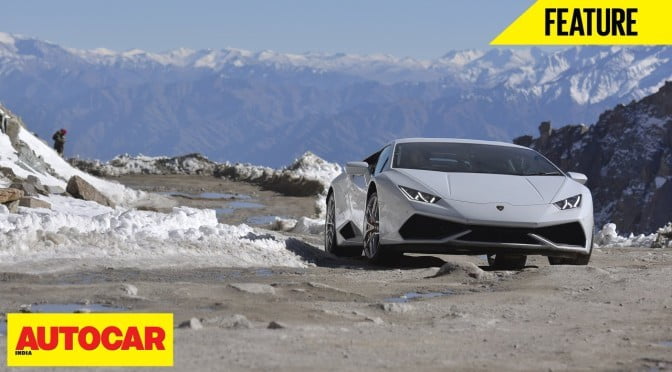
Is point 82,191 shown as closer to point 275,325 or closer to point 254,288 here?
point 254,288

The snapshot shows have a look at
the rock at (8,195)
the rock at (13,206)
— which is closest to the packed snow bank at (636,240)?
the rock at (13,206)

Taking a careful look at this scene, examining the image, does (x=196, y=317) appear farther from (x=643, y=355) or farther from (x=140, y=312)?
(x=643, y=355)

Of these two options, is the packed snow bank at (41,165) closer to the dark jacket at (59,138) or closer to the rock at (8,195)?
the dark jacket at (59,138)

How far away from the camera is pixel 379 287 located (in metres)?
8.95

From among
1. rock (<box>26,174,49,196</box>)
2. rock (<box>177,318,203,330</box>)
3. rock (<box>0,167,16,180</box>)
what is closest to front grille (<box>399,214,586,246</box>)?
rock (<box>177,318,203,330</box>)

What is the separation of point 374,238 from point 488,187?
1370 millimetres

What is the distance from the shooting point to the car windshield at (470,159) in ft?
35.4

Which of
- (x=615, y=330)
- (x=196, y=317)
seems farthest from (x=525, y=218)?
(x=196, y=317)

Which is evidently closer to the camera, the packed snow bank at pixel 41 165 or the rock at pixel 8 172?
the rock at pixel 8 172

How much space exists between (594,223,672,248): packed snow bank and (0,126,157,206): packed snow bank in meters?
14.4

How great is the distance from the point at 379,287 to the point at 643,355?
3425mm

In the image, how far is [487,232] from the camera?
9867mm

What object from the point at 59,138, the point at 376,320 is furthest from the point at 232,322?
the point at 59,138

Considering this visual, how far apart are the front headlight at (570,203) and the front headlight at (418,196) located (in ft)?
3.85
